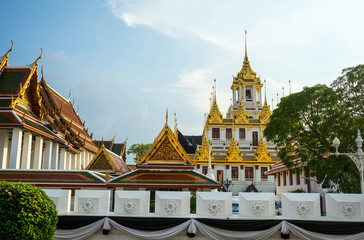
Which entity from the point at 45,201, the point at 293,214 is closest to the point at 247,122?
the point at 293,214

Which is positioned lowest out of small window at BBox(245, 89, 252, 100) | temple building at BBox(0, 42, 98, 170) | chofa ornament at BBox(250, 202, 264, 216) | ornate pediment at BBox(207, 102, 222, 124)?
chofa ornament at BBox(250, 202, 264, 216)

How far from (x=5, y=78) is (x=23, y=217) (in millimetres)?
17163

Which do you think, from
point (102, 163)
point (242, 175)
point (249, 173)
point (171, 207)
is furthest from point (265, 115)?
point (171, 207)

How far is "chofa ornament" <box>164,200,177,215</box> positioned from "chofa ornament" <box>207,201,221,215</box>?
0.96 metres

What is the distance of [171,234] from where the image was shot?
9289 millimetres

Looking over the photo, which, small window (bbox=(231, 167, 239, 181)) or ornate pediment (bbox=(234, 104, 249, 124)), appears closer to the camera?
small window (bbox=(231, 167, 239, 181))

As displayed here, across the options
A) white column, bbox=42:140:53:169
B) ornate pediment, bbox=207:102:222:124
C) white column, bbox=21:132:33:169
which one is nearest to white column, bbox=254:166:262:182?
ornate pediment, bbox=207:102:222:124

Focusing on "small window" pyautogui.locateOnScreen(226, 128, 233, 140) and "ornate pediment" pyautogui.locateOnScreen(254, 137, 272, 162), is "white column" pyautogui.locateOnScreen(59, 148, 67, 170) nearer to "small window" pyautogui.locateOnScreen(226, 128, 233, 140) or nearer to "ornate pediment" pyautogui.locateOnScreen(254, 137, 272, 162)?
"ornate pediment" pyautogui.locateOnScreen(254, 137, 272, 162)

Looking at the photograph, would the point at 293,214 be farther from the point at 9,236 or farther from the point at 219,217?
the point at 9,236

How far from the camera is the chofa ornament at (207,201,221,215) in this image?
9.52 m

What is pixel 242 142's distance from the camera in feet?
179

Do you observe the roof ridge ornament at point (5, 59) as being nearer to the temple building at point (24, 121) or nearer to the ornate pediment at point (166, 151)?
the temple building at point (24, 121)

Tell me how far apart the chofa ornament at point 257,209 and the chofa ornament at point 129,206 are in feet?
11.0

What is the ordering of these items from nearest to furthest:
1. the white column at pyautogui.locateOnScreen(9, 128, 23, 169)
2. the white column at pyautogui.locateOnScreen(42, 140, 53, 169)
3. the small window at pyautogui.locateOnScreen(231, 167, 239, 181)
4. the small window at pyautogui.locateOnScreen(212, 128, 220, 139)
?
1. the white column at pyautogui.locateOnScreen(9, 128, 23, 169)
2. the white column at pyautogui.locateOnScreen(42, 140, 53, 169)
3. the small window at pyautogui.locateOnScreen(231, 167, 239, 181)
4. the small window at pyautogui.locateOnScreen(212, 128, 220, 139)
